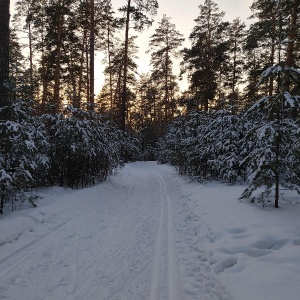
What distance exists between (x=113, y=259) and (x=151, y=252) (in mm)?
690

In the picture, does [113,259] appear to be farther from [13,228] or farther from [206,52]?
[206,52]

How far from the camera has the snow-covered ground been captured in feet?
11.2

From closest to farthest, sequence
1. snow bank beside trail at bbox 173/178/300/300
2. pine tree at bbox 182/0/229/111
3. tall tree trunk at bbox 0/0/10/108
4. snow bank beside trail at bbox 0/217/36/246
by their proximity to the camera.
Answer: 1. snow bank beside trail at bbox 173/178/300/300
2. snow bank beside trail at bbox 0/217/36/246
3. tall tree trunk at bbox 0/0/10/108
4. pine tree at bbox 182/0/229/111

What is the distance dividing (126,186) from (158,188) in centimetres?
142

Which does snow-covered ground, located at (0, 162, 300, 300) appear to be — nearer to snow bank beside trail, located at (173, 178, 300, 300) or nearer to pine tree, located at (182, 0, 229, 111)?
snow bank beside trail, located at (173, 178, 300, 300)

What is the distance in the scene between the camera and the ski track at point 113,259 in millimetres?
3443

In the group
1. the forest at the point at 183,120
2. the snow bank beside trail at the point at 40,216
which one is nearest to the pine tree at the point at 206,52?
the forest at the point at 183,120

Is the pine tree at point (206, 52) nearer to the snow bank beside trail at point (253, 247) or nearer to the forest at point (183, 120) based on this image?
the forest at point (183, 120)

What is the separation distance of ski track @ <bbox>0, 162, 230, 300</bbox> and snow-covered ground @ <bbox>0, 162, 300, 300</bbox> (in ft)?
0.04

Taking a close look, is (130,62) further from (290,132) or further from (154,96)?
(290,132)

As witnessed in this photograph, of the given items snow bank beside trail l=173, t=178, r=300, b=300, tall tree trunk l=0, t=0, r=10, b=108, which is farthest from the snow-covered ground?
tall tree trunk l=0, t=0, r=10, b=108

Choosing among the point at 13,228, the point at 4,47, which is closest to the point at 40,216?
the point at 13,228

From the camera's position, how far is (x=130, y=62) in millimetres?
26000

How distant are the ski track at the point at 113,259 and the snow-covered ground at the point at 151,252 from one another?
0.5 inches
